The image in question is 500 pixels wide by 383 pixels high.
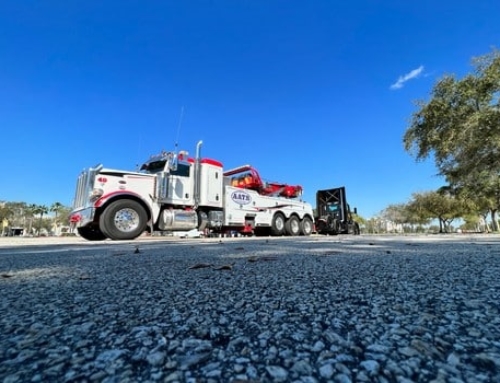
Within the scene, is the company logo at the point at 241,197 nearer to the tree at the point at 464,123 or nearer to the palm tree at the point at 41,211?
the tree at the point at 464,123

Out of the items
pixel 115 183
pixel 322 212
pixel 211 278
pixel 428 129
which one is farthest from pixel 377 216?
pixel 211 278

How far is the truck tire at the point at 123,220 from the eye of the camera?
28.6ft

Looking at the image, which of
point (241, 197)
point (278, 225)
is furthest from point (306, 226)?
point (241, 197)

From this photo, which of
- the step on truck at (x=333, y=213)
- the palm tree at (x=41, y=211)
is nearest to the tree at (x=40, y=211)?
the palm tree at (x=41, y=211)

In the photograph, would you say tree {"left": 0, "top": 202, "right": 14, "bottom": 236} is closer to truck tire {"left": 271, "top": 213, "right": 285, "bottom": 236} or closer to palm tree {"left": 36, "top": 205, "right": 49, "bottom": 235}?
palm tree {"left": 36, "top": 205, "right": 49, "bottom": 235}

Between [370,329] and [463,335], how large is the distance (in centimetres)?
37

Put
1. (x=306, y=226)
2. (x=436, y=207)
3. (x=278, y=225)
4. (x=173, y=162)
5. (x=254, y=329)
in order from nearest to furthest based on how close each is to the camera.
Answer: (x=254, y=329), (x=173, y=162), (x=278, y=225), (x=306, y=226), (x=436, y=207)

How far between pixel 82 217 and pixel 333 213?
14.7 m

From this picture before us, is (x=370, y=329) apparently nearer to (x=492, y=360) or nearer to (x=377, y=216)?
(x=492, y=360)

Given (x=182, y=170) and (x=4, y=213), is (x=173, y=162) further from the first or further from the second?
(x=4, y=213)

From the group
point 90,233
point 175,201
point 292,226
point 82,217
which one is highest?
point 175,201

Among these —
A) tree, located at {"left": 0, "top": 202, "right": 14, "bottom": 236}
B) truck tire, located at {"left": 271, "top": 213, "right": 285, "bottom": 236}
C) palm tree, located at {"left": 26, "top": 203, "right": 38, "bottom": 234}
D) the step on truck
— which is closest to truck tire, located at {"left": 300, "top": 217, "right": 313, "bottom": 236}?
truck tire, located at {"left": 271, "top": 213, "right": 285, "bottom": 236}

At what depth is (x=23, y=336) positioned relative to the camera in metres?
1.35

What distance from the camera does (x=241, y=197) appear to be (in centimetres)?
1315
